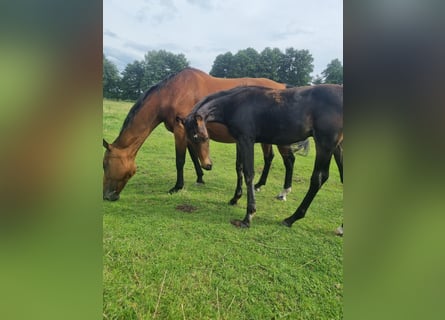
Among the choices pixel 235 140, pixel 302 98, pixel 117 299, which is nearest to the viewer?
pixel 117 299

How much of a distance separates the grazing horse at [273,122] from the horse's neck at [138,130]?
0.58 meters

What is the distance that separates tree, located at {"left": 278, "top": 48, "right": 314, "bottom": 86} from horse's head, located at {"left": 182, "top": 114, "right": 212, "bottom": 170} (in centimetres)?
90

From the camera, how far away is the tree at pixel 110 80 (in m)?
1.82

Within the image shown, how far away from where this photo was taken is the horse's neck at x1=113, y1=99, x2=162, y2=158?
268 centimetres

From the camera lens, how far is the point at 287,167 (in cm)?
280

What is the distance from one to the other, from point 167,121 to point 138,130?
364 mm

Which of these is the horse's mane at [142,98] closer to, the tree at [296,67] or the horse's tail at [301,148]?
the tree at [296,67]

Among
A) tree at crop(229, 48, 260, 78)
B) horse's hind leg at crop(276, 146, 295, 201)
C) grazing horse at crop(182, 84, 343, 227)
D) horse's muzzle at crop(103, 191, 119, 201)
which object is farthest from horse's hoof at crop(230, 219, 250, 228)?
tree at crop(229, 48, 260, 78)

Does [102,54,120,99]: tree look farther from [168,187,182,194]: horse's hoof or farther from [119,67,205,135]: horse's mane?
[168,187,182,194]: horse's hoof
